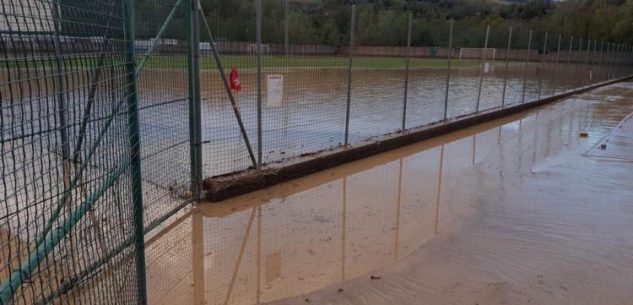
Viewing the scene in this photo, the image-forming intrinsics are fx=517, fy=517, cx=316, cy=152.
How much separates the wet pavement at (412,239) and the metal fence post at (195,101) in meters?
0.33

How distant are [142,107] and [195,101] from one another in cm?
81

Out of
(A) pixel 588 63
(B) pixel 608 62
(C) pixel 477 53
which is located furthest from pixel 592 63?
(C) pixel 477 53

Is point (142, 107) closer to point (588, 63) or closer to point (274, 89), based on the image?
point (274, 89)

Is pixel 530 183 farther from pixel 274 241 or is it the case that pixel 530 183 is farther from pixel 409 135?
pixel 274 241

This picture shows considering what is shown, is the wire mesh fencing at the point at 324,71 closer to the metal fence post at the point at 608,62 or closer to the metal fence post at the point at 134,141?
the metal fence post at the point at 134,141

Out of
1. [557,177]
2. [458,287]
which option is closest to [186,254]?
[458,287]

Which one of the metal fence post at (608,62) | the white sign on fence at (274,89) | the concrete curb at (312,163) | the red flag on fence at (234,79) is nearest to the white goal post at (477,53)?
the concrete curb at (312,163)

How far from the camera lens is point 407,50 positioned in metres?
10.1

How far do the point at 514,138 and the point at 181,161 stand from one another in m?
7.61

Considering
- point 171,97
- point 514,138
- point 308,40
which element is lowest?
point 514,138

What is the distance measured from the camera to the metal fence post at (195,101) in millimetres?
5535

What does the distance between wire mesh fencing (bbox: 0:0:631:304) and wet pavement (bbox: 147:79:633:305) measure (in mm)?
580

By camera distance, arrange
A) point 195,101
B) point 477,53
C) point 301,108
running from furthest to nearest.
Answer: point 477,53 → point 301,108 → point 195,101

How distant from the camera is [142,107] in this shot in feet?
16.4
